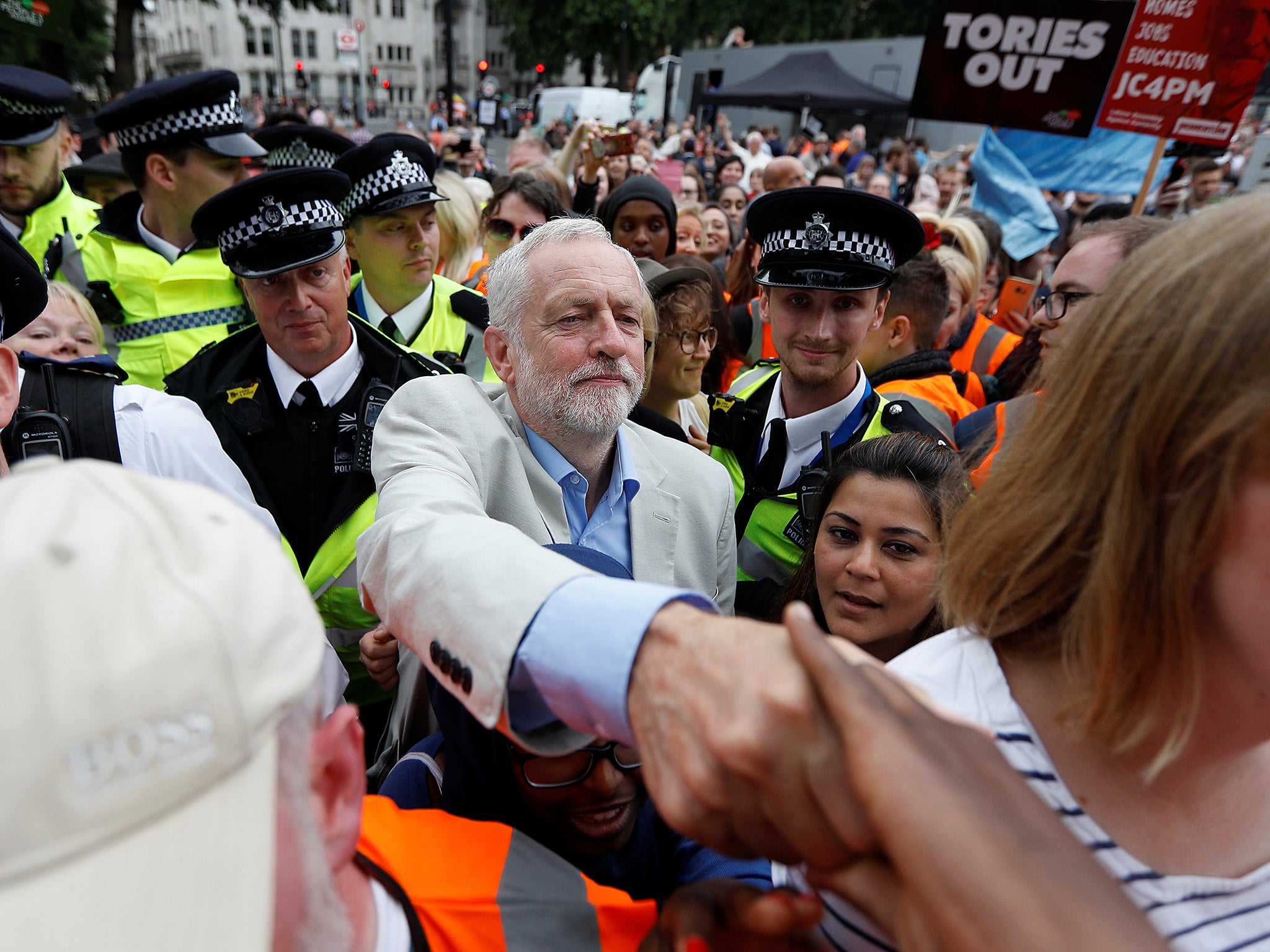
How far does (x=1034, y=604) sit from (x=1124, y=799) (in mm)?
250

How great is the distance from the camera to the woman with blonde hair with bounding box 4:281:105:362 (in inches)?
115

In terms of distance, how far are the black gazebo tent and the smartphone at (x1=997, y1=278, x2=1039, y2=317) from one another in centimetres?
1733

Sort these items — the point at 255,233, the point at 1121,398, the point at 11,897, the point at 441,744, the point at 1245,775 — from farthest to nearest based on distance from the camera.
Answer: the point at 255,233
the point at 441,744
the point at 1245,775
the point at 1121,398
the point at 11,897

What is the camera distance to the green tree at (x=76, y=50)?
1434cm

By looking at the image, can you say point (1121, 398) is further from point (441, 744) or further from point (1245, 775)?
point (441, 744)

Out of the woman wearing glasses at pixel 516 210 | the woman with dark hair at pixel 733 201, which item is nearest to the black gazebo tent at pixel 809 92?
the woman with dark hair at pixel 733 201

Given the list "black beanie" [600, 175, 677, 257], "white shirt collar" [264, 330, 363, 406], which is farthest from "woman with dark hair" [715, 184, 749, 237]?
"white shirt collar" [264, 330, 363, 406]

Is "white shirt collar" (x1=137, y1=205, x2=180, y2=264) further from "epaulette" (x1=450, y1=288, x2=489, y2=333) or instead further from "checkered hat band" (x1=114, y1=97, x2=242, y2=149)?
"epaulette" (x1=450, y1=288, x2=489, y2=333)

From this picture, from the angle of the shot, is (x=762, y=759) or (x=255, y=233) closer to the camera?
(x=762, y=759)

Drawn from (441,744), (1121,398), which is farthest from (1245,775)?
(441,744)

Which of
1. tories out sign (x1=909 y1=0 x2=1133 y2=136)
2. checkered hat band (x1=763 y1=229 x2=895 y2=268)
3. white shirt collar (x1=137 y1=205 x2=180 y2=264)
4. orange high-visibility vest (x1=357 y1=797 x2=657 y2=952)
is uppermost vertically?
tories out sign (x1=909 y1=0 x2=1133 y2=136)

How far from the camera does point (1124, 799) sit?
3.16 ft

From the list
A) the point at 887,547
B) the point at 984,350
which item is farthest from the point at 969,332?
the point at 887,547

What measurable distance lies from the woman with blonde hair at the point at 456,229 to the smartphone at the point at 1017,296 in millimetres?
3497
